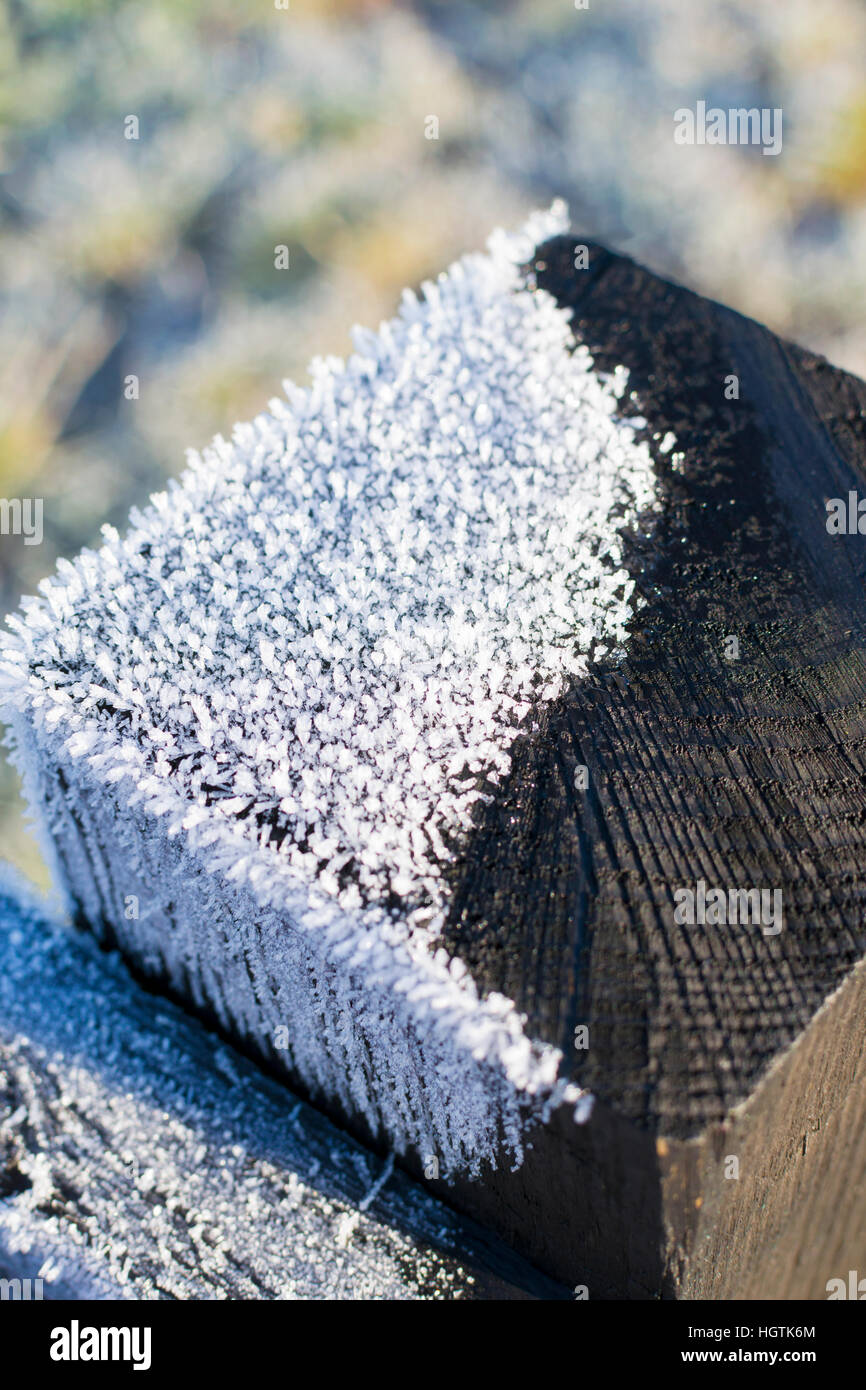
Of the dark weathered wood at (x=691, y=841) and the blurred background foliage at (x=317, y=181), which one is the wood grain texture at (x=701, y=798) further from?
the blurred background foliage at (x=317, y=181)

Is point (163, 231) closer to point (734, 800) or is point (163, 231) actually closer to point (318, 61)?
point (318, 61)

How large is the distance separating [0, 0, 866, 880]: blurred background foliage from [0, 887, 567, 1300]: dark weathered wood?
1690 mm


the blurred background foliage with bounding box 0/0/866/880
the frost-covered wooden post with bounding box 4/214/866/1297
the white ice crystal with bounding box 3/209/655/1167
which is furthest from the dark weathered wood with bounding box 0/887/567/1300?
the blurred background foliage with bounding box 0/0/866/880

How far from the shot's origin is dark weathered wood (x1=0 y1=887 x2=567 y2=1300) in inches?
26.1

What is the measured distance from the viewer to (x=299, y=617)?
2.25 feet

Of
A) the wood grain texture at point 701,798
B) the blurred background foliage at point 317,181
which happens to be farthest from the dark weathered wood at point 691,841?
the blurred background foliage at point 317,181

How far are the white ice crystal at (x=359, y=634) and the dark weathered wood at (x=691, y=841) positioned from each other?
0.10 ft

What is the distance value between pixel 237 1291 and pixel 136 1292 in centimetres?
6

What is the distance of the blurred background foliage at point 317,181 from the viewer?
2.64 m

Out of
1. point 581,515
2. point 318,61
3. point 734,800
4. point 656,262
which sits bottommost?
point 734,800

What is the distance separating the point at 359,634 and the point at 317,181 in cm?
285

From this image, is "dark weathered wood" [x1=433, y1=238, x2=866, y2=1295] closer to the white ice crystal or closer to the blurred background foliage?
the white ice crystal

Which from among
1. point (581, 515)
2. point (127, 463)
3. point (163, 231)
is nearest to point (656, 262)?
point (163, 231)

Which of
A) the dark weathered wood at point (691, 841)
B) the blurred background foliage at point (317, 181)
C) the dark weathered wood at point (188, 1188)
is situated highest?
the blurred background foliage at point (317, 181)
